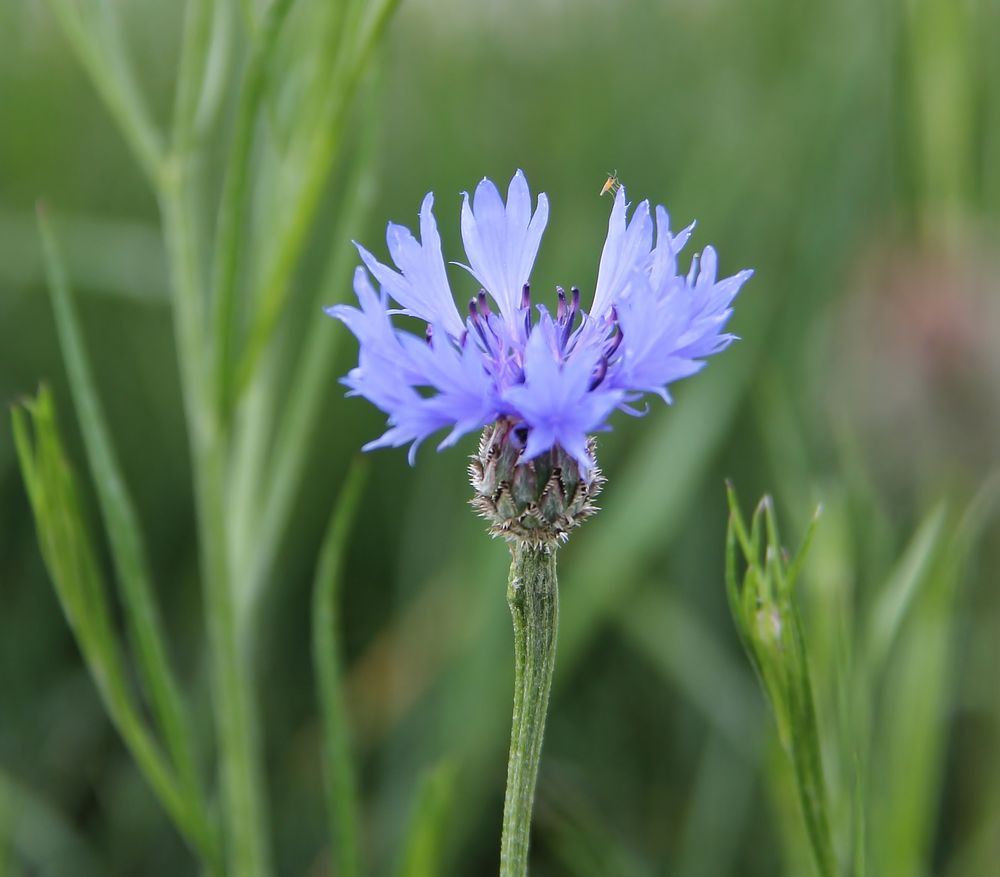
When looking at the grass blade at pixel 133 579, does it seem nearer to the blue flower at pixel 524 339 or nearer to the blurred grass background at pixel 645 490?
the blurred grass background at pixel 645 490

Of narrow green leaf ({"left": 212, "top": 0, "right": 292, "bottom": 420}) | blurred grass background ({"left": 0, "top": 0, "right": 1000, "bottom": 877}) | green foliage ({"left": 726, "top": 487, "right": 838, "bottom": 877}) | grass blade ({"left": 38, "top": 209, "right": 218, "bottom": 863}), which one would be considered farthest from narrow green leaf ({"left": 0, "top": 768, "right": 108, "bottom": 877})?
green foliage ({"left": 726, "top": 487, "right": 838, "bottom": 877})

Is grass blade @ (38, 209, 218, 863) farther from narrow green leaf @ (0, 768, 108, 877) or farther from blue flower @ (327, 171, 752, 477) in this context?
narrow green leaf @ (0, 768, 108, 877)

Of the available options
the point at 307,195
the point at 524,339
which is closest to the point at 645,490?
the point at 307,195

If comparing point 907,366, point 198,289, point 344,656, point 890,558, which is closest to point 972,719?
point 890,558

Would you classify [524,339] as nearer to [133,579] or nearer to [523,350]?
[523,350]

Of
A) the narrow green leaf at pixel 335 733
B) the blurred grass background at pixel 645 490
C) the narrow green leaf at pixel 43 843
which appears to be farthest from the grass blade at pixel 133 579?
the narrow green leaf at pixel 43 843
